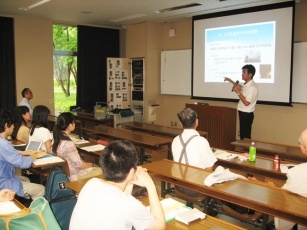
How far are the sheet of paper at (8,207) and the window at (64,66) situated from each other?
6.87 m

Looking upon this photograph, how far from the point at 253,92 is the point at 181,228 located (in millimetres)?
4131

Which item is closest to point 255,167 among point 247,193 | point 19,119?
point 247,193

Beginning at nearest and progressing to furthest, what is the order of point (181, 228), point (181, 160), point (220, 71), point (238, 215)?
point (181, 228), point (238, 215), point (181, 160), point (220, 71)

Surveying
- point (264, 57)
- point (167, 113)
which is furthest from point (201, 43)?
point (167, 113)

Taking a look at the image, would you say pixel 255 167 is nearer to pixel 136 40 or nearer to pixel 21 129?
pixel 21 129

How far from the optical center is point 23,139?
457 cm

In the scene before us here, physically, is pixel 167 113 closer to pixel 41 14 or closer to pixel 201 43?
pixel 201 43

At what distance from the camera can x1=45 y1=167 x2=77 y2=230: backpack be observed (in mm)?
2381

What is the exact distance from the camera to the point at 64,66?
28.9 feet

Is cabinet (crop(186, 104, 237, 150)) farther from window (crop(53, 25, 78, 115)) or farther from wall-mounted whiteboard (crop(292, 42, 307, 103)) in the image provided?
window (crop(53, 25, 78, 115))

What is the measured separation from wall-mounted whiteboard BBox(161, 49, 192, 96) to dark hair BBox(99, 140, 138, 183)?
21.9 feet

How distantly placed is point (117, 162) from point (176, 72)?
23.0ft

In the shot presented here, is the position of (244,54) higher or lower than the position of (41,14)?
lower

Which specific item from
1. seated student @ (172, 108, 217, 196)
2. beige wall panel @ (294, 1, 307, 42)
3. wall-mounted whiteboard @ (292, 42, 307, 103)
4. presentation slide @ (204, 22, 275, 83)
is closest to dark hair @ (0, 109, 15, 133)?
seated student @ (172, 108, 217, 196)
